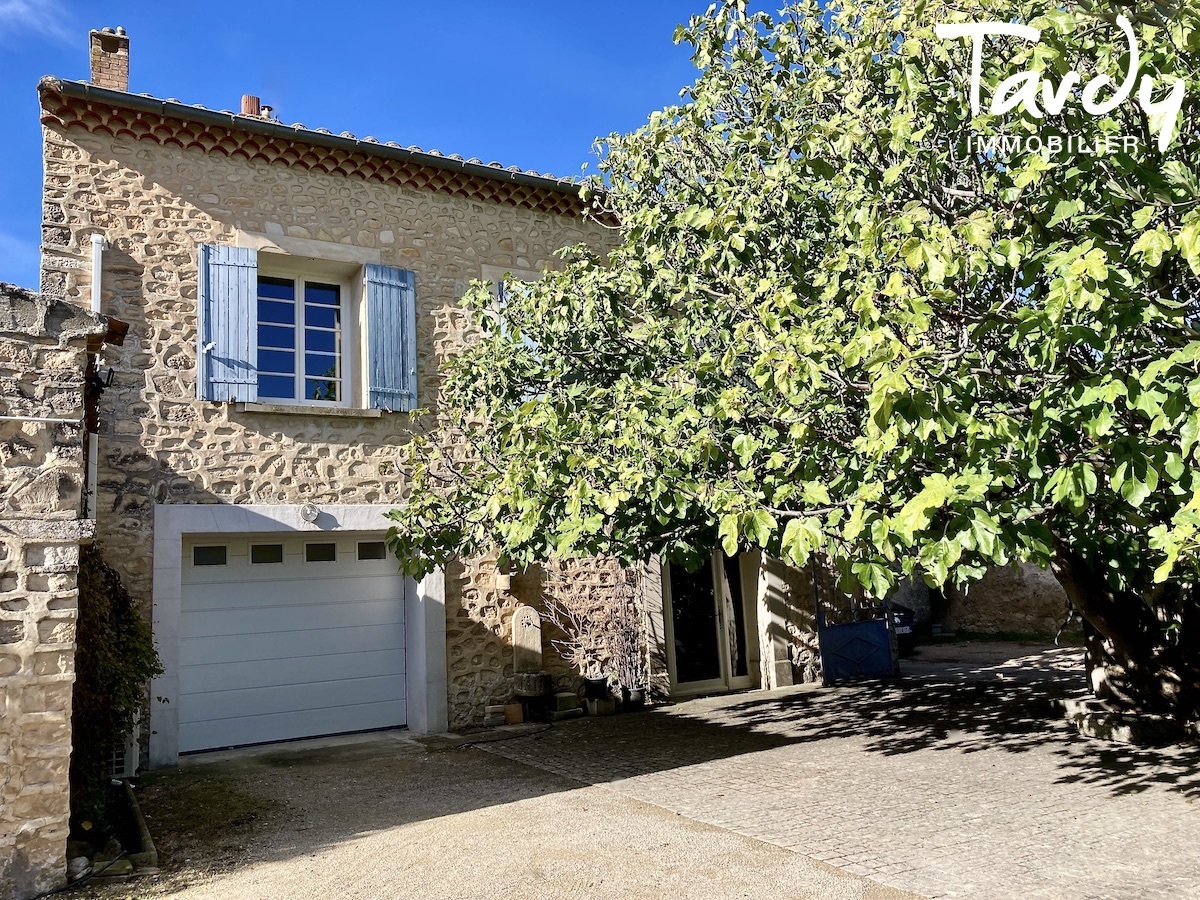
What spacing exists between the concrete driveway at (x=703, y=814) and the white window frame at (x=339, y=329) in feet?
10.9

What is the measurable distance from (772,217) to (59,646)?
4.87 m

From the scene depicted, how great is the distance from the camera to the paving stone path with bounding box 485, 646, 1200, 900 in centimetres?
462

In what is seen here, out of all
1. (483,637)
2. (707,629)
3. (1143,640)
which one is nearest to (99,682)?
(483,637)

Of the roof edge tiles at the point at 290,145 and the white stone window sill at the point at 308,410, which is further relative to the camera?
the white stone window sill at the point at 308,410

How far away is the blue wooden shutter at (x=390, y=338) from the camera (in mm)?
9094

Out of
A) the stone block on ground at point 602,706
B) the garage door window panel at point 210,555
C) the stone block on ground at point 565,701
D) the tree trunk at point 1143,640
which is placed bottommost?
the stone block on ground at point 602,706

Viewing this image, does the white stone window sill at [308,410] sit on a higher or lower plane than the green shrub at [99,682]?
higher

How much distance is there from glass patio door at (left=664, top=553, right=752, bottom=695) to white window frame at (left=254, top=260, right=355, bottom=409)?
4.28 meters

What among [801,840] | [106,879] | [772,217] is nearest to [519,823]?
[801,840]

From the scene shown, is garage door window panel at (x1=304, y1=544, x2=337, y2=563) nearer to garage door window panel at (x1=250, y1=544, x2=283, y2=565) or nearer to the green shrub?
garage door window panel at (x1=250, y1=544, x2=283, y2=565)

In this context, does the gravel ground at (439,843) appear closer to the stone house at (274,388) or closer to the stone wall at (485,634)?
the stone house at (274,388)

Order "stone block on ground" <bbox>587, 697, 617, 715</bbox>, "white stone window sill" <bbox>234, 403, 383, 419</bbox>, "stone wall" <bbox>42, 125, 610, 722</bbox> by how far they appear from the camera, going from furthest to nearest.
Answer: "stone block on ground" <bbox>587, 697, 617, 715</bbox>
"white stone window sill" <bbox>234, 403, 383, 419</bbox>
"stone wall" <bbox>42, 125, 610, 722</bbox>

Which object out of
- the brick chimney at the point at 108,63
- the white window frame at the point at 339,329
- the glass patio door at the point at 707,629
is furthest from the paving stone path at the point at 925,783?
the brick chimney at the point at 108,63

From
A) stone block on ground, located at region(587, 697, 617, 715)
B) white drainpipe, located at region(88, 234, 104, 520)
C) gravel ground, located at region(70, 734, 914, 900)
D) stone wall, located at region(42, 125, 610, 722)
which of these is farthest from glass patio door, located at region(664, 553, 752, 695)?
white drainpipe, located at region(88, 234, 104, 520)
